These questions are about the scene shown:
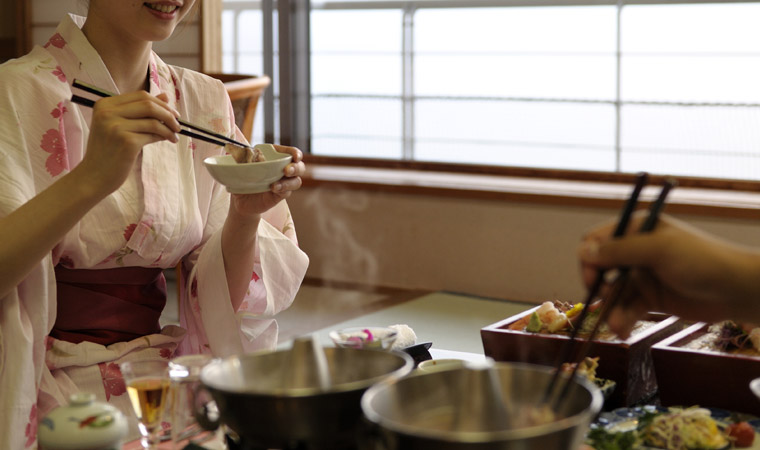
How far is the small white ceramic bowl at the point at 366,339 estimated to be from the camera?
4.90ft

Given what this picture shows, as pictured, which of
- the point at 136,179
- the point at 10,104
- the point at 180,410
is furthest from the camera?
the point at 136,179

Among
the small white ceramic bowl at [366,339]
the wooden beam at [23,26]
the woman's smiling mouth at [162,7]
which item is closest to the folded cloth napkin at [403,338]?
the small white ceramic bowl at [366,339]

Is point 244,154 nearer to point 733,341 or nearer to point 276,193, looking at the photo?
point 276,193

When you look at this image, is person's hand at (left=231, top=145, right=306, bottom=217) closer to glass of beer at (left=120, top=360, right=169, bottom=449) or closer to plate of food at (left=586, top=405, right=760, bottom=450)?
glass of beer at (left=120, top=360, right=169, bottom=449)

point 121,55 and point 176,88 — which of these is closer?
point 121,55

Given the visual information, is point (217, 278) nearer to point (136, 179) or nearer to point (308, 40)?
point (136, 179)

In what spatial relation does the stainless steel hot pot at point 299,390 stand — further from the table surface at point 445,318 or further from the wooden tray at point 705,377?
the table surface at point 445,318

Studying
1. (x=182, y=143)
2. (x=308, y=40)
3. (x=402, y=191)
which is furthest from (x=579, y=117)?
(x=182, y=143)

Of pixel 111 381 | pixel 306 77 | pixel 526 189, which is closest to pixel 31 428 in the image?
pixel 111 381

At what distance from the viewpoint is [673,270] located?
102cm

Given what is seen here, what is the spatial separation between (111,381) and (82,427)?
797mm

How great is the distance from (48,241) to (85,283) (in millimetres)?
325

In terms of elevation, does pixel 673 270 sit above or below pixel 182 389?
above

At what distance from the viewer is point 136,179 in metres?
1.86
